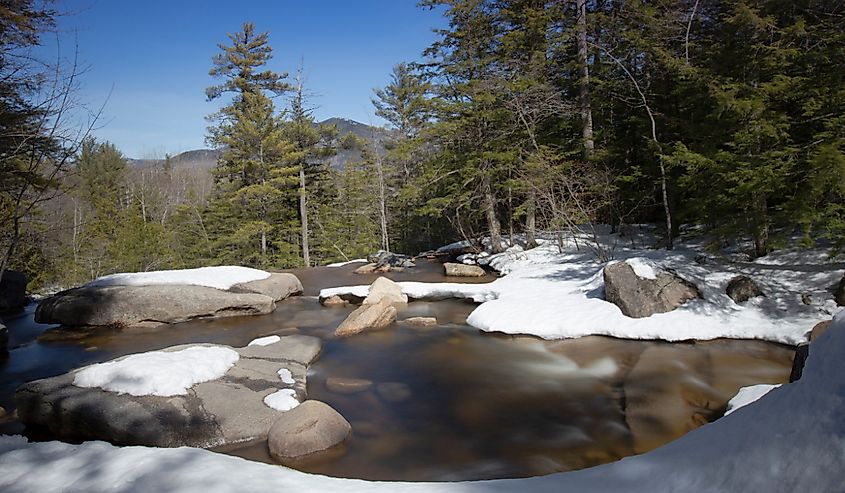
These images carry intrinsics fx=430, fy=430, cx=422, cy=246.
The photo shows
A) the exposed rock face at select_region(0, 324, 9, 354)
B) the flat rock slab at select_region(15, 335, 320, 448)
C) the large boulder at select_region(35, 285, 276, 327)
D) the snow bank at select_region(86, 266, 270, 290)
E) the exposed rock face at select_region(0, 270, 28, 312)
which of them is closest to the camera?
the flat rock slab at select_region(15, 335, 320, 448)

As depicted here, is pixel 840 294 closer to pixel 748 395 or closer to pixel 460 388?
pixel 748 395

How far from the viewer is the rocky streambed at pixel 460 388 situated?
4605mm

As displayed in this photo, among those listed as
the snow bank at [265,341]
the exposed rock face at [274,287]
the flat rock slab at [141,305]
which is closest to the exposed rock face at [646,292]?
the snow bank at [265,341]

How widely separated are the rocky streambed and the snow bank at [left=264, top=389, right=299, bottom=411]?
0.36ft

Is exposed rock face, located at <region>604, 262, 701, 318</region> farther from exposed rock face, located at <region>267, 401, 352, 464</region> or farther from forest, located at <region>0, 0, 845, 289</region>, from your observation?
exposed rock face, located at <region>267, 401, 352, 464</region>

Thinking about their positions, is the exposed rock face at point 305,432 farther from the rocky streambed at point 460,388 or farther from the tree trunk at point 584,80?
the tree trunk at point 584,80

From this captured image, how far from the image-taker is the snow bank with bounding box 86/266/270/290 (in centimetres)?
1061

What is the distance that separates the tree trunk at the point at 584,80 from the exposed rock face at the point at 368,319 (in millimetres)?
9632

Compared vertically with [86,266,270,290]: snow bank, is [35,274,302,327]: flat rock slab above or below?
below

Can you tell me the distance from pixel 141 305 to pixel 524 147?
1369 centimetres

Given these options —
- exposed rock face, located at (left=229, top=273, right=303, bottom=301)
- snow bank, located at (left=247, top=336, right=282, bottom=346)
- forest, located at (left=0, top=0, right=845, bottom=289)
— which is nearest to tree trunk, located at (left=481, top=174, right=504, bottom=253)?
forest, located at (left=0, top=0, right=845, bottom=289)

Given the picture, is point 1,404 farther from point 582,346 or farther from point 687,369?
point 687,369

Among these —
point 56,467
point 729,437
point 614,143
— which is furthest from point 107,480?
point 614,143

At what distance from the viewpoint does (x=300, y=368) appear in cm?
662
